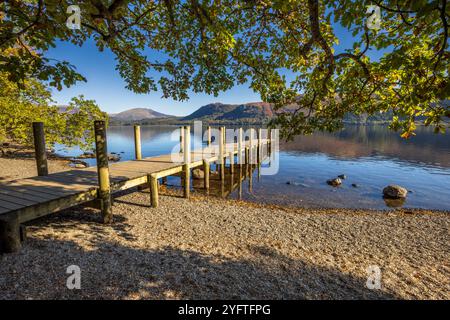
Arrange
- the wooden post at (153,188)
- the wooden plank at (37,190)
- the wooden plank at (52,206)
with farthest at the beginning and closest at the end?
the wooden post at (153,188), the wooden plank at (37,190), the wooden plank at (52,206)

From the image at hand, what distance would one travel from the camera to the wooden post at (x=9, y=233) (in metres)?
4.19

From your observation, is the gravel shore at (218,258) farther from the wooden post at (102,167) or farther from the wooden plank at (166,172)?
the wooden plank at (166,172)

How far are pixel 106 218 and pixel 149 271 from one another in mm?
3061

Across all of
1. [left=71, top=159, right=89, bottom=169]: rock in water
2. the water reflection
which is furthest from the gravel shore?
the water reflection

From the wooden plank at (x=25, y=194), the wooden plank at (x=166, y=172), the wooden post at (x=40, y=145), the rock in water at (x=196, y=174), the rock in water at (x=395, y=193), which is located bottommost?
the rock in water at (x=395, y=193)

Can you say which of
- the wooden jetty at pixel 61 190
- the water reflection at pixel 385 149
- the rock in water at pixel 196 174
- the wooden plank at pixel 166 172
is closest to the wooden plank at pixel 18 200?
the wooden jetty at pixel 61 190

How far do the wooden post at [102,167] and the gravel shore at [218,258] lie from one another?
58cm

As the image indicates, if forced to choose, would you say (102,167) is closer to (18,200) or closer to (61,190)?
(61,190)

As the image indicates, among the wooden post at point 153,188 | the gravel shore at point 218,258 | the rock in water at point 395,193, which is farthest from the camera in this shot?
the rock in water at point 395,193

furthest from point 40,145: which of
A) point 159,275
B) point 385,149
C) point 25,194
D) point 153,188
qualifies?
point 385,149

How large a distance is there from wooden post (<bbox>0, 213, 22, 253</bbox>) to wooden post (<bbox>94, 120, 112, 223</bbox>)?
6.69 ft
